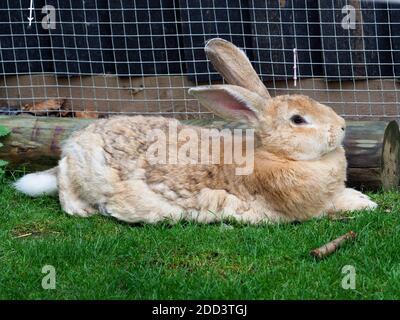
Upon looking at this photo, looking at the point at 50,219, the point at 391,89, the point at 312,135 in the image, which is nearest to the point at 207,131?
the point at 312,135

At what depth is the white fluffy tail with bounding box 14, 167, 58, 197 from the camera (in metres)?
5.94

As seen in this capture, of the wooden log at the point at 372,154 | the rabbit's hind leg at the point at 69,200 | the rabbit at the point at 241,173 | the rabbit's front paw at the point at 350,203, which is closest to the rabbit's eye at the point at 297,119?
the rabbit at the point at 241,173

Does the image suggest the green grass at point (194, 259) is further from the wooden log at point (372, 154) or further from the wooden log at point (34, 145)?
the wooden log at point (34, 145)

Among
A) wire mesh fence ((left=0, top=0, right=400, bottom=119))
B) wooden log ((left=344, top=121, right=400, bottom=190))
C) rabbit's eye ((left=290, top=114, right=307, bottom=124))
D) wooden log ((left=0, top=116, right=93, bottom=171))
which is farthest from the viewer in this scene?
wire mesh fence ((left=0, top=0, right=400, bottom=119))

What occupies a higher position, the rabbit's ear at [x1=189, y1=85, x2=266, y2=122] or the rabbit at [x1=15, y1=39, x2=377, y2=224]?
the rabbit's ear at [x1=189, y1=85, x2=266, y2=122]

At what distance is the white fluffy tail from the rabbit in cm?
41

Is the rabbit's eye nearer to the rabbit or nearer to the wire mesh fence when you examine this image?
the rabbit

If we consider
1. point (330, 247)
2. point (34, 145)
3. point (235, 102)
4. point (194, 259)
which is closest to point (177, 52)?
point (34, 145)

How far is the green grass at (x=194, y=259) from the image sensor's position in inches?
171

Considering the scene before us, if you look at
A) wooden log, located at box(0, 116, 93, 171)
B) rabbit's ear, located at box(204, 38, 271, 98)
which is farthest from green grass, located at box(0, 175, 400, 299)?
rabbit's ear, located at box(204, 38, 271, 98)

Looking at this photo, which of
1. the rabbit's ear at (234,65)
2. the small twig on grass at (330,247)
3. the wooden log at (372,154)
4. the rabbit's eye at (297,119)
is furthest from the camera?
the wooden log at (372,154)

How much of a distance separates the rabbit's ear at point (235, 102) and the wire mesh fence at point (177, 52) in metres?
1.71

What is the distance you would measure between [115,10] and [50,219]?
2.24 meters
